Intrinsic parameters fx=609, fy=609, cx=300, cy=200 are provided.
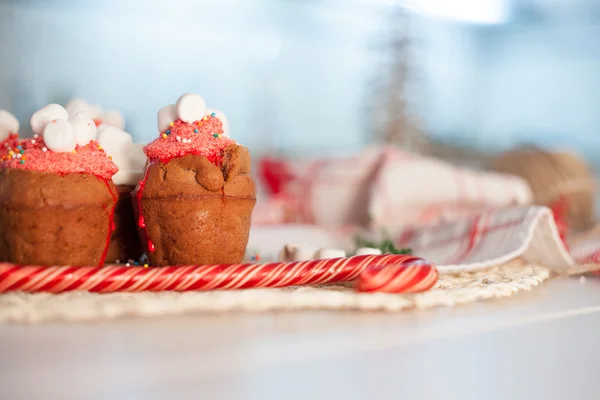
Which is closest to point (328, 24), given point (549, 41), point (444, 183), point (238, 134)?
point (238, 134)

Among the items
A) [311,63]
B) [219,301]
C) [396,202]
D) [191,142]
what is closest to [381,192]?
[396,202]

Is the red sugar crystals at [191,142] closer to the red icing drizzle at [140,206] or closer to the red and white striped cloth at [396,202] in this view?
the red icing drizzle at [140,206]

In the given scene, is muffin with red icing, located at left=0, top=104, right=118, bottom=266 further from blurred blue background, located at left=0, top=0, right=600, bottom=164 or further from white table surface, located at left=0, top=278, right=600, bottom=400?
blurred blue background, located at left=0, top=0, right=600, bottom=164

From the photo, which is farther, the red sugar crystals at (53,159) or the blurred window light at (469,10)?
the blurred window light at (469,10)

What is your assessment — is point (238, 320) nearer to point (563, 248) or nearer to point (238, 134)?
point (563, 248)

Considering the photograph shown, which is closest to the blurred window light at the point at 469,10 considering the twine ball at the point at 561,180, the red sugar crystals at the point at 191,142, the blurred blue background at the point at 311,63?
the blurred blue background at the point at 311,63
